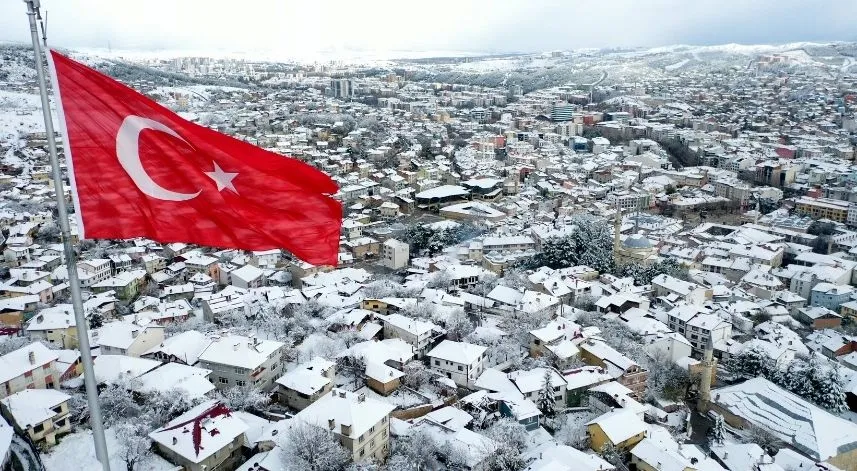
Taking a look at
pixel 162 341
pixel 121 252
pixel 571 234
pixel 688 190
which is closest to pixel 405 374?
pixel 162 341

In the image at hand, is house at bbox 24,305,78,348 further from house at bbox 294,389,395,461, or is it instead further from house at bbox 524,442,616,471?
house at bbox 524,442,616,471

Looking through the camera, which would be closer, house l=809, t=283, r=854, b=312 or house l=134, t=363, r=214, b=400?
house l=134, t=363, r=214, b=400

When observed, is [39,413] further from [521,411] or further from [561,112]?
[561,112]

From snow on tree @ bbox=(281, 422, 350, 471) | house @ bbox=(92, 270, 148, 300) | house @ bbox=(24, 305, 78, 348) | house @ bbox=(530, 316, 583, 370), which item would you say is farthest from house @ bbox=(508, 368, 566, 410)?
house @ bbox=(92, 270, 148, 300)

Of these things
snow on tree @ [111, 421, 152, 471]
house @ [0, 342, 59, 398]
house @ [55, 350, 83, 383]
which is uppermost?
house @ [0, 342, 59, 398]

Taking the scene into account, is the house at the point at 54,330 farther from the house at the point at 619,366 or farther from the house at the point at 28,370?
the house at the point at 619,366

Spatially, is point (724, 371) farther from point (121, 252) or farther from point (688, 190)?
point (688, 190)
